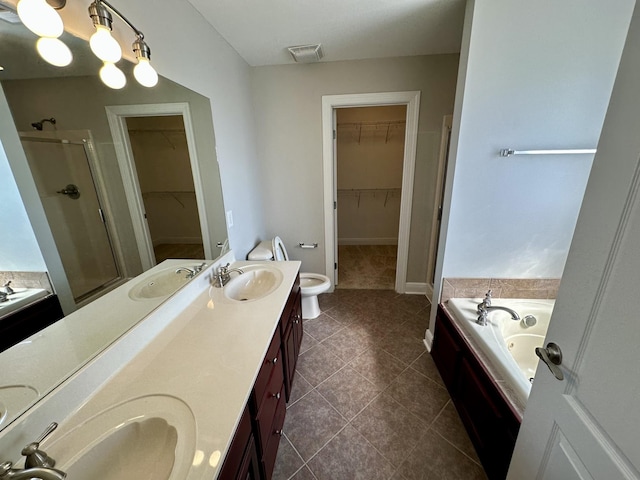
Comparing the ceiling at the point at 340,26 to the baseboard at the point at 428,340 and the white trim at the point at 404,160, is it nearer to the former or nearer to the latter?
the white trim at the point at 404,160

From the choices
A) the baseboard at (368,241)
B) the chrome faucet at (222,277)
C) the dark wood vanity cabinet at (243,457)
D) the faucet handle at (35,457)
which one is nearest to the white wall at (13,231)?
the faucet handle at (35,457)

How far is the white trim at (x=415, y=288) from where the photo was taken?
9.75 feet

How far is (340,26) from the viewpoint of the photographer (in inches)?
70.2

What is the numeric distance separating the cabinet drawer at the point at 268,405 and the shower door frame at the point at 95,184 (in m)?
0.75

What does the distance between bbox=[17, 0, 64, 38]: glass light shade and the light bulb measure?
244 millimetres

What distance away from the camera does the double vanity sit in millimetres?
672

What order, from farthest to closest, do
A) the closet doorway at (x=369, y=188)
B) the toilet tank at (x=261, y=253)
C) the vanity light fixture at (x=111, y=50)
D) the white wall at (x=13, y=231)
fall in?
the closet doorway at (x=369, y=188)
the toilet tank at (x=261, y=253)
the vanity light fixture at (x=111, y=50)
the white wall at (x=13, y=231)

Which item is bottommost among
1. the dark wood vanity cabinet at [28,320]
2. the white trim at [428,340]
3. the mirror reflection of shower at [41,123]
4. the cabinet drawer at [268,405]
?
the white trim at [428,340]

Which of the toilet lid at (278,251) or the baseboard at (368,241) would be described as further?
the baseboard at (368,241)

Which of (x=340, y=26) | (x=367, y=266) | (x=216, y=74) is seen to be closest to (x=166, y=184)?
(x=216, y=74)

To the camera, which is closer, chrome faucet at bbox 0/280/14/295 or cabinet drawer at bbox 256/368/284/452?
chrome faucet at bbox 0/280/14/295

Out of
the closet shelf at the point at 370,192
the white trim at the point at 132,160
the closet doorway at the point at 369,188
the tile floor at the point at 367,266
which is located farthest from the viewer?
the closet shelf at the point at 370,192

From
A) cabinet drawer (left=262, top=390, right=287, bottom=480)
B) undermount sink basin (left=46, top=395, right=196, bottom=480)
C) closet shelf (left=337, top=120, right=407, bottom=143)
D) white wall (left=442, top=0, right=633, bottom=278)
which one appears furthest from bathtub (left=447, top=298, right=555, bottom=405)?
closet shelf (left=337, top=120, right=407, bottom=143)

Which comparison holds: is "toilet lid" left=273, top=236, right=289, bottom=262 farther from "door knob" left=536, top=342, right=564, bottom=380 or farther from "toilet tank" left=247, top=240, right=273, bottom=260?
"door knob" left=536, top=342, right=564, bottom=380
